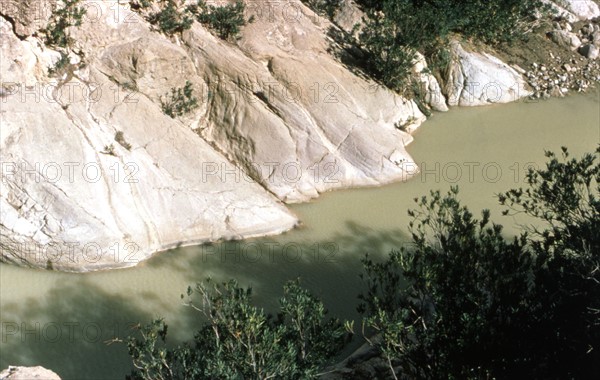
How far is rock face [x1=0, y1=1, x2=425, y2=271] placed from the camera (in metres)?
10.0

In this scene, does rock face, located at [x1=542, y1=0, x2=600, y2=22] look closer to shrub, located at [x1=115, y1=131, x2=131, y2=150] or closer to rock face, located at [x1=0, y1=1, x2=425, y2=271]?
rock face, located at [x1=0, y1=1, x2=425, y2=271]

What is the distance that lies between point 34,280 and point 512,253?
21.3ft

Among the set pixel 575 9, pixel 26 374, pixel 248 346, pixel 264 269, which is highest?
pixel 575 9

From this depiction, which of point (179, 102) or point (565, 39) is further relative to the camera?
point (565, 39)

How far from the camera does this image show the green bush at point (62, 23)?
11.6m

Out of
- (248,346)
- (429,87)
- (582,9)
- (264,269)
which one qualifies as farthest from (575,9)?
(248,346)

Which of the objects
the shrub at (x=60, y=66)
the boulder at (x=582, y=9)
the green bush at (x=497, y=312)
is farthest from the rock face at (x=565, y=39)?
the shrub at (x=60, y=66)

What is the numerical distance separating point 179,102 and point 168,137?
969 mm

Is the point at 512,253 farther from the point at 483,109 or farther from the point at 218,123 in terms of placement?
the point at 483,109

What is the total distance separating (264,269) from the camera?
33.8 ft

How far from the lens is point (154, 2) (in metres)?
12.9

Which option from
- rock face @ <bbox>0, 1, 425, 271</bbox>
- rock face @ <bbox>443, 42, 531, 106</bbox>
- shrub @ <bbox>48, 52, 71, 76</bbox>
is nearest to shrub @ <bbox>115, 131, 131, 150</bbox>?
rock face @ <bbox>0, 1, 425, 271</bbox>

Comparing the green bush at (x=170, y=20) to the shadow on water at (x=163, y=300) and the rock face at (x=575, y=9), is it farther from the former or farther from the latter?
the rock face at (x=575, y=9)

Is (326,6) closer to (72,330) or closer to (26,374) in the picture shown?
(72,330)
